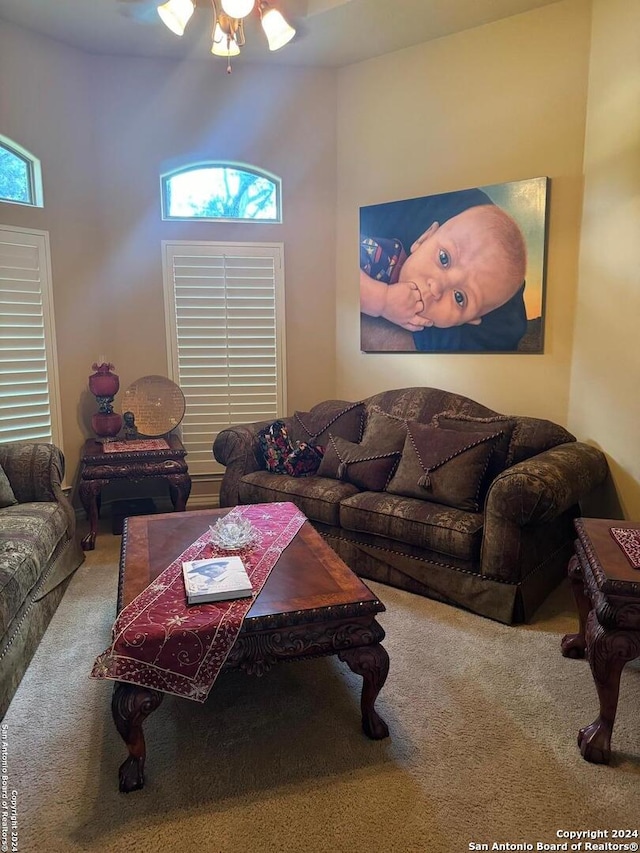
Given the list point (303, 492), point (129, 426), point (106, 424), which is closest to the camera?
point (303, 492)

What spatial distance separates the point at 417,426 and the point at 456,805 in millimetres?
2084

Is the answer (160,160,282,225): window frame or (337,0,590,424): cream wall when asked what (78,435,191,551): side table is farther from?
(160,160,282,225): window frame

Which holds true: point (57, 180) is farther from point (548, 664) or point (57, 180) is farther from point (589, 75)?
point (548, 664)

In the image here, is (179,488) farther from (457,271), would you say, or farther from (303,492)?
(457,271)

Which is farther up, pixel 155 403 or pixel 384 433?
pixel 155 403

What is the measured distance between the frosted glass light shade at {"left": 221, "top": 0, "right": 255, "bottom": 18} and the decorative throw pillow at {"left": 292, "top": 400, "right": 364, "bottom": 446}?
91.8 inches

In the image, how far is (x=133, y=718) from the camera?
5.64ft

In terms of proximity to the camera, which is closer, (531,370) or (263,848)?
(263,848)

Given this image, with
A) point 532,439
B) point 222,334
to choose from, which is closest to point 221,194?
point 222,334

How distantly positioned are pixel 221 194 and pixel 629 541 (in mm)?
3739

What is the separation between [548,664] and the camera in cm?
243

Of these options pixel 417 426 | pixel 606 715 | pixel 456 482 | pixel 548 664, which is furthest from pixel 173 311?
pixel 606 715

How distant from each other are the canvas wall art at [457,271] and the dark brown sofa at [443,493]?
54 centimetres

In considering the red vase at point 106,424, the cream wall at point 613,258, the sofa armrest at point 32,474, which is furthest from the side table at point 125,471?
the cream wall at point 613,258
